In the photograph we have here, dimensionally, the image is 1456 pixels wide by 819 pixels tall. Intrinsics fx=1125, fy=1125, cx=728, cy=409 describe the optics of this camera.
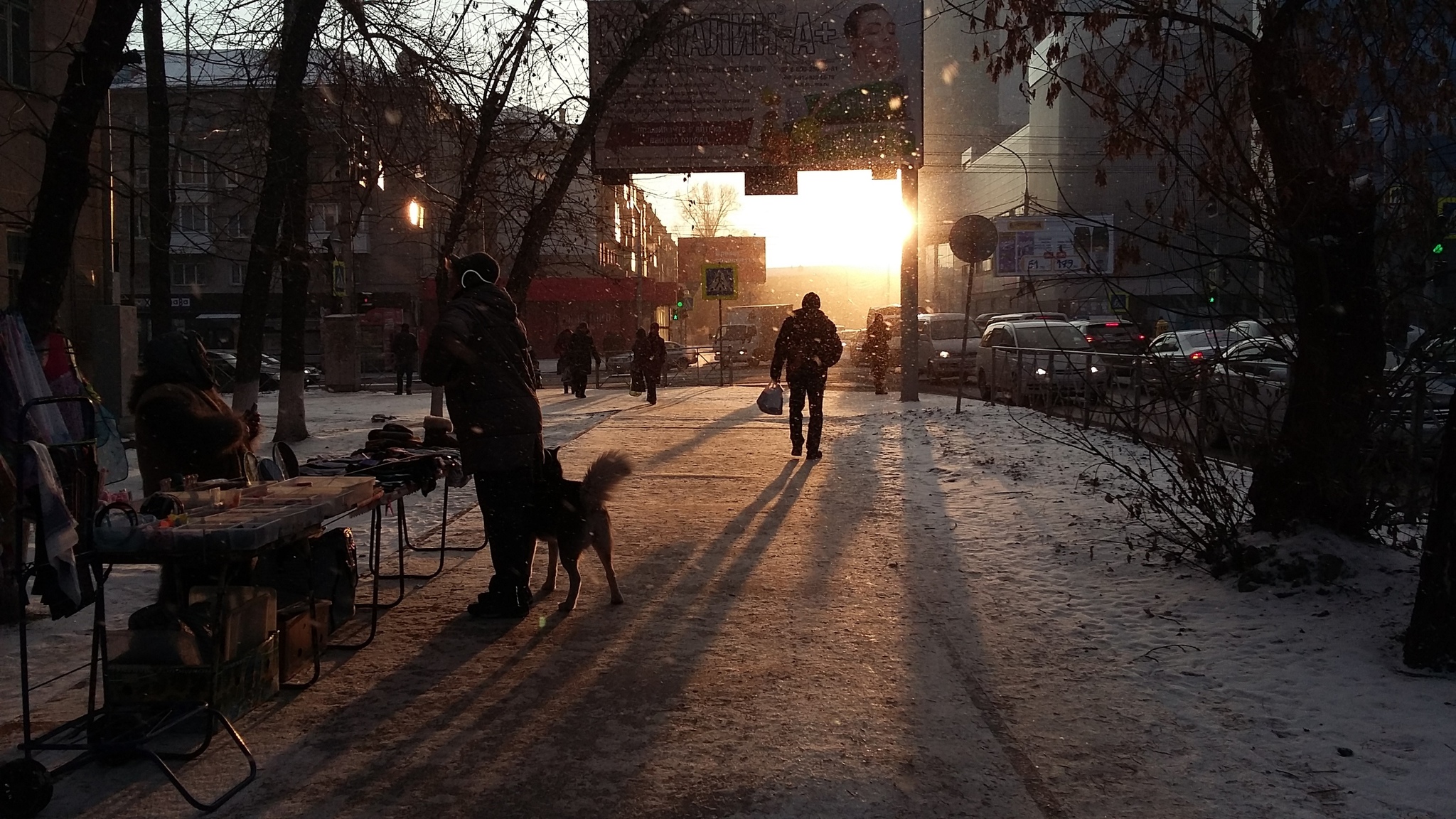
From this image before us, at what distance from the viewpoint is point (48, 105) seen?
14.0 m

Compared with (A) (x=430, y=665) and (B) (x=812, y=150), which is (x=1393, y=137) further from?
(B) (x=812, y=150)

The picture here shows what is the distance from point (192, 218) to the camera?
97.3ft

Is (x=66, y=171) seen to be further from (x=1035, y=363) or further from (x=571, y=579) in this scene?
(x=1035, y=363)

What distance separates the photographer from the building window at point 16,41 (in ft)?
46.4

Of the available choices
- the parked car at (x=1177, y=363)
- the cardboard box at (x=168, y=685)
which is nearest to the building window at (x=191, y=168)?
the cardboard box at (x=168, y=685)

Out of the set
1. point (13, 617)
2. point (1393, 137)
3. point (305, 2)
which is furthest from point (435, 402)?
point (1393, 137)

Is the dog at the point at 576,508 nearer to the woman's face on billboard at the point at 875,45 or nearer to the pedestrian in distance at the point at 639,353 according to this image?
the woman's face on billboard at the point at 875,45

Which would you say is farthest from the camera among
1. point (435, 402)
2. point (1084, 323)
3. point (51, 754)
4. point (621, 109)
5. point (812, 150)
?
point (1084, 323)

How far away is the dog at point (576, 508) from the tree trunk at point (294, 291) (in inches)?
293

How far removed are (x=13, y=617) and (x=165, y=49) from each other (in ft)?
27.1

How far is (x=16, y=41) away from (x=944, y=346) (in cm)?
2143

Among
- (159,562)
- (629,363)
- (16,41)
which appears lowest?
(159,562)

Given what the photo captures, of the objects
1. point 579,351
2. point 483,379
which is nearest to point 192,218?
point 579,351

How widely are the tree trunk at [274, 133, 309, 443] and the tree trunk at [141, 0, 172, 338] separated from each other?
1.24 m
